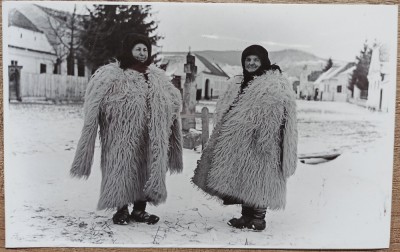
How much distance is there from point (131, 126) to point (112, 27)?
0.41 meters

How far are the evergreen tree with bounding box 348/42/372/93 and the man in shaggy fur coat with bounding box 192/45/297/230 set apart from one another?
277 millimetres

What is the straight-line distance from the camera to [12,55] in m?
2.10

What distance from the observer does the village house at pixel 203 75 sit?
83.1 inches

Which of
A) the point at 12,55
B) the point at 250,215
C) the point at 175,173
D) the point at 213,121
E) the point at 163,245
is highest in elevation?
the point at 12,55

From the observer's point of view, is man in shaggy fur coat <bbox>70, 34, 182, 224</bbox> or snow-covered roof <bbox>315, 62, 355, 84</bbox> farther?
snow-covered roof <bbox>315, 62, 355, 84</bbox>

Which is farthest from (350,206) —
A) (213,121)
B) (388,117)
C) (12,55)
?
(12,55)

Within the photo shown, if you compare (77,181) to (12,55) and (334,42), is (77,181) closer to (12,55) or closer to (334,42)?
(12,55)

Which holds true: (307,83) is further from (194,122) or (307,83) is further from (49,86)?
(49,86)

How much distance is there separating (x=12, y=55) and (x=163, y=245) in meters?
0.97

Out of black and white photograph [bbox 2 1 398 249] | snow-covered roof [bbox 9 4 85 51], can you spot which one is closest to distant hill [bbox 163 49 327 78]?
black and white photograph [bbox 2 1 398 249]

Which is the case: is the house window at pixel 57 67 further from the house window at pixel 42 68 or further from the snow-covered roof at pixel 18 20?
the snow-covered roof at pixel 18 20

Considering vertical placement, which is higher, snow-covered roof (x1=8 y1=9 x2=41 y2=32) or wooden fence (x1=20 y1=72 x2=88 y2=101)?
snow-covered roof (x1=8 y1=9 x2=41 y2=32)

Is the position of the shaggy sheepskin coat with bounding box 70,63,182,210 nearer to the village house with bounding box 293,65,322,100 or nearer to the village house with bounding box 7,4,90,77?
the village house with bounding box 7,4,90,77

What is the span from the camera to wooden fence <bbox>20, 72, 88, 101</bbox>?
209 cm
